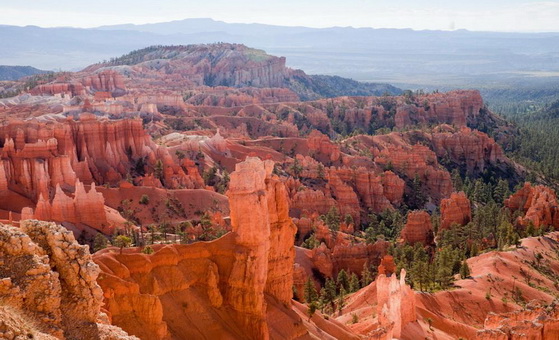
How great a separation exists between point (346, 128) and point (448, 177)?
53585mm

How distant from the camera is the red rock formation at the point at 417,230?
66.5 metres

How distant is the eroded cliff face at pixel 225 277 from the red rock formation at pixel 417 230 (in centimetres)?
3461

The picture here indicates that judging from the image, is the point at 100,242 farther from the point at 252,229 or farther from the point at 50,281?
the point at 50,281

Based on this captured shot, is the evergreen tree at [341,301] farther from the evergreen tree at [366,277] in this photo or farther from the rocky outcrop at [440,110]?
the rocky outcrop at [440,110]

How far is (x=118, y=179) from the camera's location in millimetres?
69750

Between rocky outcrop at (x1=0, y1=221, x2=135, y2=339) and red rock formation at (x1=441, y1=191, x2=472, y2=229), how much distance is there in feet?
190

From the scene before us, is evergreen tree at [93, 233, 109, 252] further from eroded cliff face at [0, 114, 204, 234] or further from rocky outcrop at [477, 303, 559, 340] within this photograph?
rocky outcrop at [477, 303, 559, 340]

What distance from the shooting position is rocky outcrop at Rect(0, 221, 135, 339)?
12.8 m

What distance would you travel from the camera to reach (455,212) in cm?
7038

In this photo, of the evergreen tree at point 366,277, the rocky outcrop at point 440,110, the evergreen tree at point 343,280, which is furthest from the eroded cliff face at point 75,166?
the rocky outcrop at point 440,110

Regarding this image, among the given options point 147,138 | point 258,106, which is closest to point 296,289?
point 147,138

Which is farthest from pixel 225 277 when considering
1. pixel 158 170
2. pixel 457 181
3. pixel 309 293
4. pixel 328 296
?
pixel 457 181

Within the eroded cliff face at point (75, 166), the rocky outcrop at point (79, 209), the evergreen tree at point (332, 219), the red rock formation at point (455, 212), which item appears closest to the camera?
the rocky outcrop at point (79, 209)

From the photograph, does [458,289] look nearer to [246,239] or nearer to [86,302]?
[246,239]
